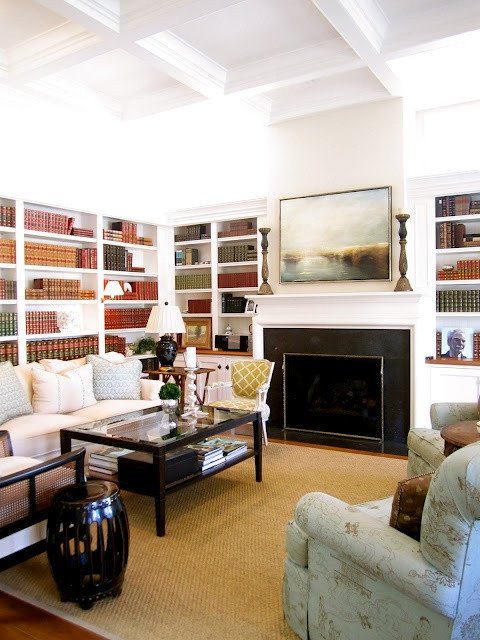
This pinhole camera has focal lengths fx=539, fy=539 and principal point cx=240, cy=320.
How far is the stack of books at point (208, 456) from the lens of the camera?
12.0 ft

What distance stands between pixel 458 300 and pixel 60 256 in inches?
164

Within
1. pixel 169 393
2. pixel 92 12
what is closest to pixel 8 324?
pixel 169 393

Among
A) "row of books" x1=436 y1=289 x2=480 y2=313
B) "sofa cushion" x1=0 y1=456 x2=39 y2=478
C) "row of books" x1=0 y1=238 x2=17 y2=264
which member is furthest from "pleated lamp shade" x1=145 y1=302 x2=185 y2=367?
"row of books" x1=436 y1=289 x2=480 y2=313

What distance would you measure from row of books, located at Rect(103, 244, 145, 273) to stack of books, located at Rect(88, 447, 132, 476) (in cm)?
301

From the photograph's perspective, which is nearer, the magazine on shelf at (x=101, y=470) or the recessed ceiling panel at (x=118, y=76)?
the magazine on shelf at (x=101, y=470)

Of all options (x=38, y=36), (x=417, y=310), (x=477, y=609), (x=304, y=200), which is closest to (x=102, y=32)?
(x=38, y=36)

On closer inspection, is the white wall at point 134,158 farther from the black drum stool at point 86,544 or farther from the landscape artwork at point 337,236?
the black drum stool at point 86,544

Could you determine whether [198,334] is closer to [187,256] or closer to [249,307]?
[249,307]

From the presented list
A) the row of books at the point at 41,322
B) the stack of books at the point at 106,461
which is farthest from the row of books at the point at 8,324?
the stack of books at the point at 106,461

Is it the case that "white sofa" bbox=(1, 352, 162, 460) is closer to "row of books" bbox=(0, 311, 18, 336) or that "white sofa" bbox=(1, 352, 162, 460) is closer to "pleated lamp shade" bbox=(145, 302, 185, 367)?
"pleated lamp shade" bbox=(145, 302, 185, 367)

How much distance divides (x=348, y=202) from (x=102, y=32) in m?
2.78

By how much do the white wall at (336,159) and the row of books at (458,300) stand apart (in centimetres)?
57

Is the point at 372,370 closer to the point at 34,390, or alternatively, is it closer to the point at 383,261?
the point at 383,261

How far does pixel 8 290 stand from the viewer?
5305 mm
